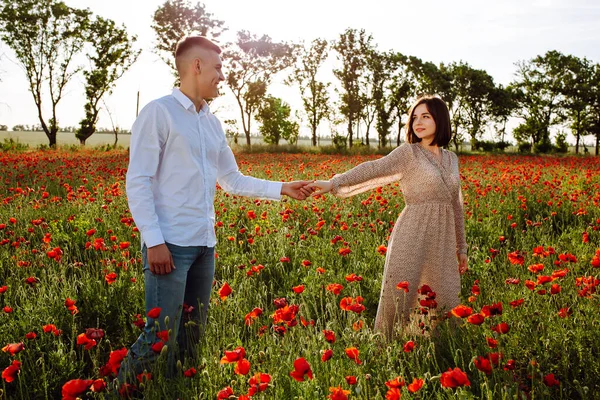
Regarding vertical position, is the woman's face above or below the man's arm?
above

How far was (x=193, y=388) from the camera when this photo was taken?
2.52m

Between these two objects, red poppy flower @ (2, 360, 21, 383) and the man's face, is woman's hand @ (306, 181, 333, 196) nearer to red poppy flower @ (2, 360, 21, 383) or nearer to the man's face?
the man's face

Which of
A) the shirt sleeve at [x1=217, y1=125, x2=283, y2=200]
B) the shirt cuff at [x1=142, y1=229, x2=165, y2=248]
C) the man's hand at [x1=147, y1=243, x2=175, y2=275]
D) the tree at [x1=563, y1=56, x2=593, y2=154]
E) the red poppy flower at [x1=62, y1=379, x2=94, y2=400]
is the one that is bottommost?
the red poppy flower at [x1=62, y1=379, x2=94, y2=400]

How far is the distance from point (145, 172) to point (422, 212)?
6.47 feet

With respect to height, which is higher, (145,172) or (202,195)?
(145,172)

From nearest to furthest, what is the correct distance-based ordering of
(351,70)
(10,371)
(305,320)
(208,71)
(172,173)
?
(10,371) < (172,173) < (208,71) < (305,320) < (351,70)

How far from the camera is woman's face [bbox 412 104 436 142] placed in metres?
3.52

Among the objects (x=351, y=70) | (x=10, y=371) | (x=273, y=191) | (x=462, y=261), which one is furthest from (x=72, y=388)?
(x=351, y=70)

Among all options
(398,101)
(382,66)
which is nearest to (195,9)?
(382,66)

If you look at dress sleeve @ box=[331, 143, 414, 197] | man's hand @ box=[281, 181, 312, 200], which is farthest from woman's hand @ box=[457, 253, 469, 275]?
man's hand @ box=[281, 181, 312, 200]

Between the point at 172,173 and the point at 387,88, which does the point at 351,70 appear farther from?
the point at 172,173

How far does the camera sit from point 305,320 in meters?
3.24

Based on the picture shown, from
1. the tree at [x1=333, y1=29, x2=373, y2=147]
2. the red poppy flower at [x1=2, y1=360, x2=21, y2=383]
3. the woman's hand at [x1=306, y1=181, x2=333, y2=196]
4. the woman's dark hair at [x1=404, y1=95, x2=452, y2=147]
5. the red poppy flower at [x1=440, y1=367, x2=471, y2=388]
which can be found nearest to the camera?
the red poppy flower at [x1=440, y1=367, x2=471, y2=388]

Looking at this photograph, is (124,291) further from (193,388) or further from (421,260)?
(421,260)
